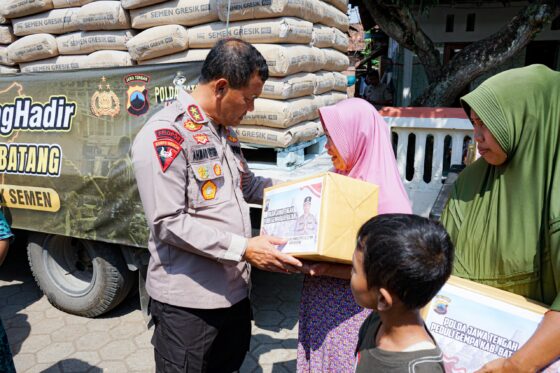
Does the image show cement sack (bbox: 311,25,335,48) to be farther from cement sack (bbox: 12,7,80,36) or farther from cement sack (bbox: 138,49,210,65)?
cement sack (bbox: 12,7,80,36)

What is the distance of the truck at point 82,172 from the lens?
8.62ft

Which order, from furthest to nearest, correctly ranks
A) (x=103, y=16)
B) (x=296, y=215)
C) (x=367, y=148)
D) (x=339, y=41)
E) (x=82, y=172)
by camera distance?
(x=339, y=41) < (x=103, y=16) < (x=82, y=172) < (x=367, y=148) < (x=296, y=215)

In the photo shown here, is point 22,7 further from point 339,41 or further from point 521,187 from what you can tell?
point 521,187

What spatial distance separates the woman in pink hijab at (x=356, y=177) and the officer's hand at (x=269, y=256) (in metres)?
0.08

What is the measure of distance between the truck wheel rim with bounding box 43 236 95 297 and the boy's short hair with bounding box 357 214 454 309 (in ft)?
9.15

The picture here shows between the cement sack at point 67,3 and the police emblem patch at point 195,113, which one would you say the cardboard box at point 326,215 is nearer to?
the police emblem patch at point 195,113

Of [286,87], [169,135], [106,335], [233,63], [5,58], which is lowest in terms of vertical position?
[106,335]

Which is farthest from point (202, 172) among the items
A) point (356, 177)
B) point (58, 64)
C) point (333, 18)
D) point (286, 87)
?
point (58, 64)

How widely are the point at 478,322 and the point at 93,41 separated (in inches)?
132

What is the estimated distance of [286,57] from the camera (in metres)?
2.74

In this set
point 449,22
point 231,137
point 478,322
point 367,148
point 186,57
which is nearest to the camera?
point 478,322

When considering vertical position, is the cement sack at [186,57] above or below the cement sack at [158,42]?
below

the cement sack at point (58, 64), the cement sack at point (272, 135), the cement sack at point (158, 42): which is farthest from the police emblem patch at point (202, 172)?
the cement sack at point (58, 64)

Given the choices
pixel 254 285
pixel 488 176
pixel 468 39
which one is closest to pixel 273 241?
pixel 488 176
